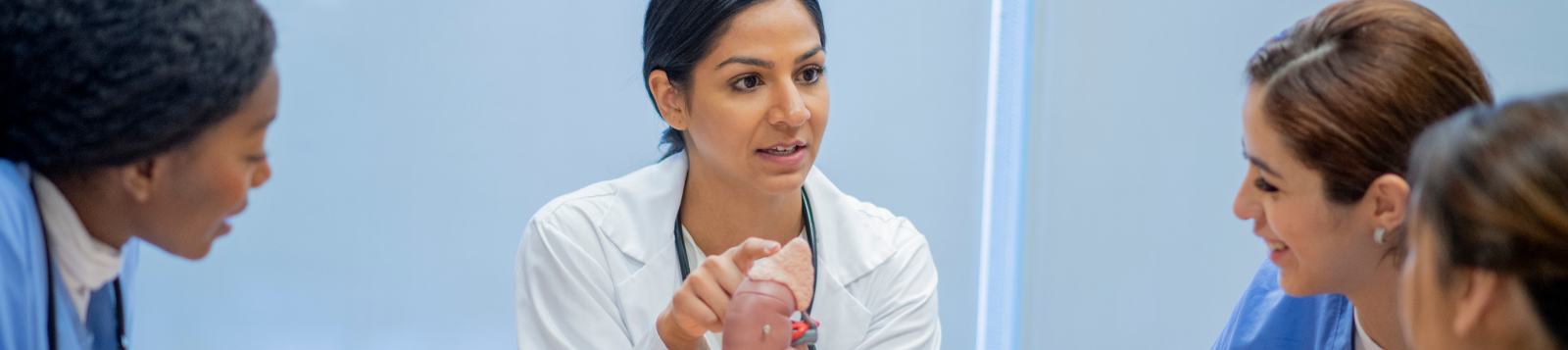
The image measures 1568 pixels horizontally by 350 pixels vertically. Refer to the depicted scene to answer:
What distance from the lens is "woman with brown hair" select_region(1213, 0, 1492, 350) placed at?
4.00 ft

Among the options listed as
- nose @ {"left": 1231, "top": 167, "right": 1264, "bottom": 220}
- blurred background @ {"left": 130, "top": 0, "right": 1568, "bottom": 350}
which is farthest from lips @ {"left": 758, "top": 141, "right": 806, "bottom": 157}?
blurred background @ {"left": 130, "top": 0, "right": 1568, "bottom": 350}

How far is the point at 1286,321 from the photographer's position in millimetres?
1571

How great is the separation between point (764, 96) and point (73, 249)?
3.03ft

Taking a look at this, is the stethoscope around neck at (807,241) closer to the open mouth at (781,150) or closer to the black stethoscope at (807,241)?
the black stethoscope at (807,241)

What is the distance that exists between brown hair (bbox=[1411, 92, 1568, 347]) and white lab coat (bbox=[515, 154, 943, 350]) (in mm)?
937

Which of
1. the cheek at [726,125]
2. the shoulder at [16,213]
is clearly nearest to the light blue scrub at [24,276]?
the shoulder at [16,213]

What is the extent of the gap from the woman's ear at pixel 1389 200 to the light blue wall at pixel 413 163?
1.47m

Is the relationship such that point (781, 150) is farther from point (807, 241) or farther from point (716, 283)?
point (716, 283)

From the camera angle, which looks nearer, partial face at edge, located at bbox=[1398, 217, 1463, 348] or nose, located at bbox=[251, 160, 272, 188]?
partial face at edge, located at bbox=[1398, 217, 1463, 348]

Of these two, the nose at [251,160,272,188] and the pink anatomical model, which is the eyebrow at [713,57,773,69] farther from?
the nose at [251,160,272,188]

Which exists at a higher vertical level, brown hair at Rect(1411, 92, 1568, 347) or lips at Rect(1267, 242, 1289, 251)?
brown hair at Rect(1411, 92, 1568, 347)

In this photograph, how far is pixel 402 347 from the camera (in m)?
2.44

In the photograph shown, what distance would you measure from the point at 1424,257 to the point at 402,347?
2.14 metres

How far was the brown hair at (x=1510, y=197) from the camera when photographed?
79cm
